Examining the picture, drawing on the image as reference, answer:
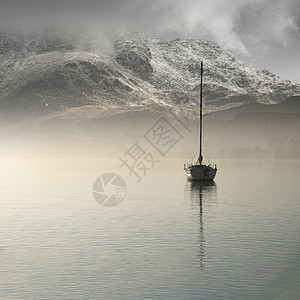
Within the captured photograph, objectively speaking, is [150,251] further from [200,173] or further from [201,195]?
[200,173]

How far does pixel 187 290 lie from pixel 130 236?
21.2m

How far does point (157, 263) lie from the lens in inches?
1693

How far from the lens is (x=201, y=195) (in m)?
107

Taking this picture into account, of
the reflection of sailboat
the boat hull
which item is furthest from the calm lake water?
the boat hull

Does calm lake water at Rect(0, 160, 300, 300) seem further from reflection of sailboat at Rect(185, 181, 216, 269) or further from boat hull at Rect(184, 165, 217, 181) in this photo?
boat hull at Rect(184, 165, 217, 181)

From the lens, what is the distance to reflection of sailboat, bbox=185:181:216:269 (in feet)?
176

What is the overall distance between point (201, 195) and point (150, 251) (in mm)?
60160

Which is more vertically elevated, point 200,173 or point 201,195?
point 200,173

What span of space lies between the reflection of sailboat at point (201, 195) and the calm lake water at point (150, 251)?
34cm

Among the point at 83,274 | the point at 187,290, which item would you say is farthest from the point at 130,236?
the point at 187,290

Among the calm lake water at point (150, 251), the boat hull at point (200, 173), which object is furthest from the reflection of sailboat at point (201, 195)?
the boat hull at point (200, 173)

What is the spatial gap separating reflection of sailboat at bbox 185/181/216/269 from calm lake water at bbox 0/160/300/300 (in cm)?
34

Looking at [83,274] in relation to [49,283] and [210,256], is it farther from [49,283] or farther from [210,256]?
[210,256]

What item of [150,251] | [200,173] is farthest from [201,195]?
[150,251]
